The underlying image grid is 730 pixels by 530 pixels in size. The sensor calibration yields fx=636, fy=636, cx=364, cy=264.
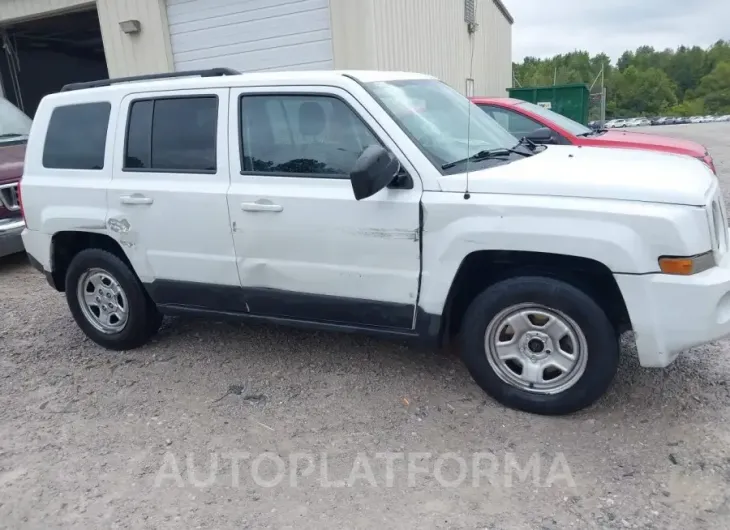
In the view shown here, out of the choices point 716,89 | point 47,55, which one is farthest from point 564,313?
point 716,89

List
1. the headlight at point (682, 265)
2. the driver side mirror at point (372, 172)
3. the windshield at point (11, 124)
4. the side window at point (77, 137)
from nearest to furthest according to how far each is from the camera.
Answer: the headlight at point (682, 265)
the driver side mirror at point (372, 172)
the side window at point (77, 137)
the windshield at point (11, 124)

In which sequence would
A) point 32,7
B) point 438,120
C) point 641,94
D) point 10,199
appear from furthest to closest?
point 641,94 → point 32,7 → point 10,199 → point 438,120

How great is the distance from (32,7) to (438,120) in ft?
33.9

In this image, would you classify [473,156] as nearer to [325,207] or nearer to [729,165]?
[325,207]

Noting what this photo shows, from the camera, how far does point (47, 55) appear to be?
16.2 m

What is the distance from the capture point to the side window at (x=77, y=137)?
445cm

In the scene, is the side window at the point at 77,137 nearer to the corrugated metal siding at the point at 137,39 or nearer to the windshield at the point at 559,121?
the windshield at the point at 559,121

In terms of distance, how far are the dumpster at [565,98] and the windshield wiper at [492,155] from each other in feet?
37.8

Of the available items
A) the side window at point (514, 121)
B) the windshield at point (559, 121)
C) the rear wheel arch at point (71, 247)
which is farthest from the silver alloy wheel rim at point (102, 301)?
the windshield at point (559, 121)

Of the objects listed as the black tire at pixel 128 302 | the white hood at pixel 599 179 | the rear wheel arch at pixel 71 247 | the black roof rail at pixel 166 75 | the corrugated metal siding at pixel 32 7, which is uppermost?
the corrugated metal siding at pixel 32 7

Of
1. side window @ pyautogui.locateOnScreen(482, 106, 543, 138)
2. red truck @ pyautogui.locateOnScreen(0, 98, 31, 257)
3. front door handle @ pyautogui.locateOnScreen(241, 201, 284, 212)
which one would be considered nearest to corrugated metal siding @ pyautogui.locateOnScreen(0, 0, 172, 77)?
red truck @ pyautogui.locateOnScreen(0, 98, 31, 257)

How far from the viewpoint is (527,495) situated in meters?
2.93

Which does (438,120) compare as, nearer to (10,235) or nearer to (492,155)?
(492,155)

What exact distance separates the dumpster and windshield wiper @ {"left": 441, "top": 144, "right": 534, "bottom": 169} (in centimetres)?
1152
